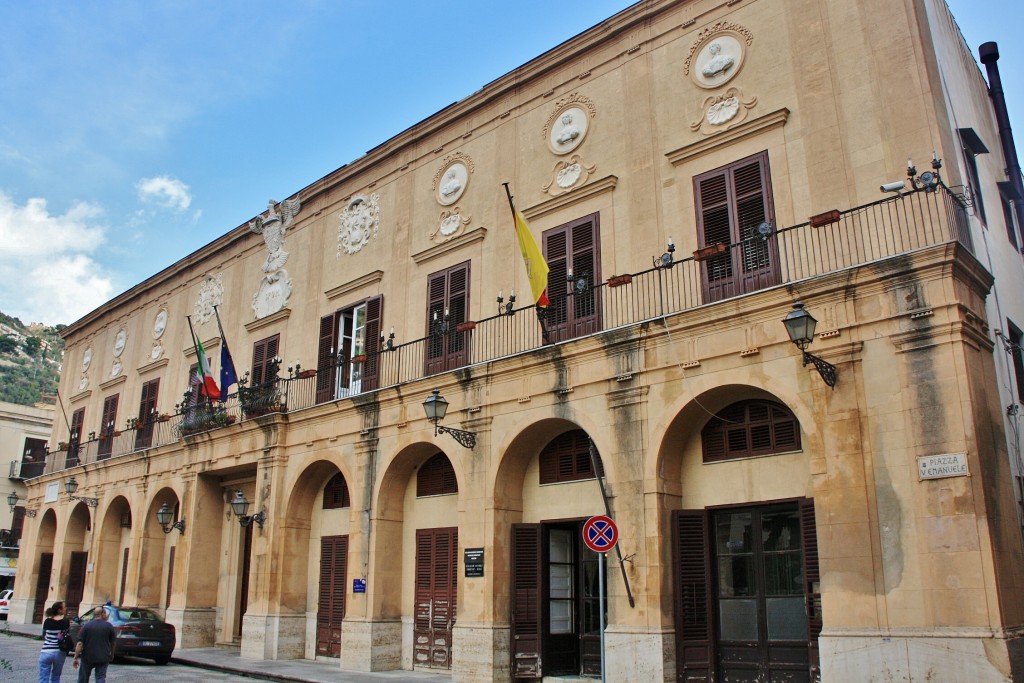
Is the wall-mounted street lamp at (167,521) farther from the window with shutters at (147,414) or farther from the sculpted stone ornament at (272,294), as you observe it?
the sculpted stone ornament at (272,294)

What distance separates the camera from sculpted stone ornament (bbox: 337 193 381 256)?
20984 mm

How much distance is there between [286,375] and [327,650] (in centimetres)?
675

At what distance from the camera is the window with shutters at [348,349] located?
19703 millimetres

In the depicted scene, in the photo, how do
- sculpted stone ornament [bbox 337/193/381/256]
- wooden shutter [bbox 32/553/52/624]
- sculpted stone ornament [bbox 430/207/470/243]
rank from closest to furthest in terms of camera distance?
sculpted stone ornament [bbox 430/207/470/243] < sculpted stone ornament [bbox 337/193/381/256] < wooden shutter [bbox 32/553/52/624]

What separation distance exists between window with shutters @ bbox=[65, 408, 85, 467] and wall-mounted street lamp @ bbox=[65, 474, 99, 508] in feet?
6.55

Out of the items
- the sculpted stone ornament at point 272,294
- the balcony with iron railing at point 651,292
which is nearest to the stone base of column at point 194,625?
the balcony with iron railing at point 651,292

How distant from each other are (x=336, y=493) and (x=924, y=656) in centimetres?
1358

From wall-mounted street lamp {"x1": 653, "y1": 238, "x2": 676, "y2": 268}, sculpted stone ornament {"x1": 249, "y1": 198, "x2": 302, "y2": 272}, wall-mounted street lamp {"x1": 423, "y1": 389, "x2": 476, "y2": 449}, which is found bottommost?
wall-mounted street lamp {"x1": 423, "y1": 389, "x2": 476, "y2": 449}

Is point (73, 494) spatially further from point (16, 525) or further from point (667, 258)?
point (667, 258)

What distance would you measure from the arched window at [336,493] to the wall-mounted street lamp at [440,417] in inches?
173

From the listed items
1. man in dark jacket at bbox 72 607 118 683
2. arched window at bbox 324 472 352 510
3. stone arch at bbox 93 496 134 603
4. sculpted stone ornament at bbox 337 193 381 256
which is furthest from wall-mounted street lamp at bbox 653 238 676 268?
stone arch at bbox 93 496 134 603

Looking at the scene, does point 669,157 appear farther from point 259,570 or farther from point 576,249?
point 259,570

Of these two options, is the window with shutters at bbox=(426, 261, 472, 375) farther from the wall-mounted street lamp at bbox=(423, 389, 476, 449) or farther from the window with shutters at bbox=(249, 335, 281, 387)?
the window with shutters at bbox=(249, 335, 281, 387)

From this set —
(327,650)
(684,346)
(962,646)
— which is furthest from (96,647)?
(962,646)
